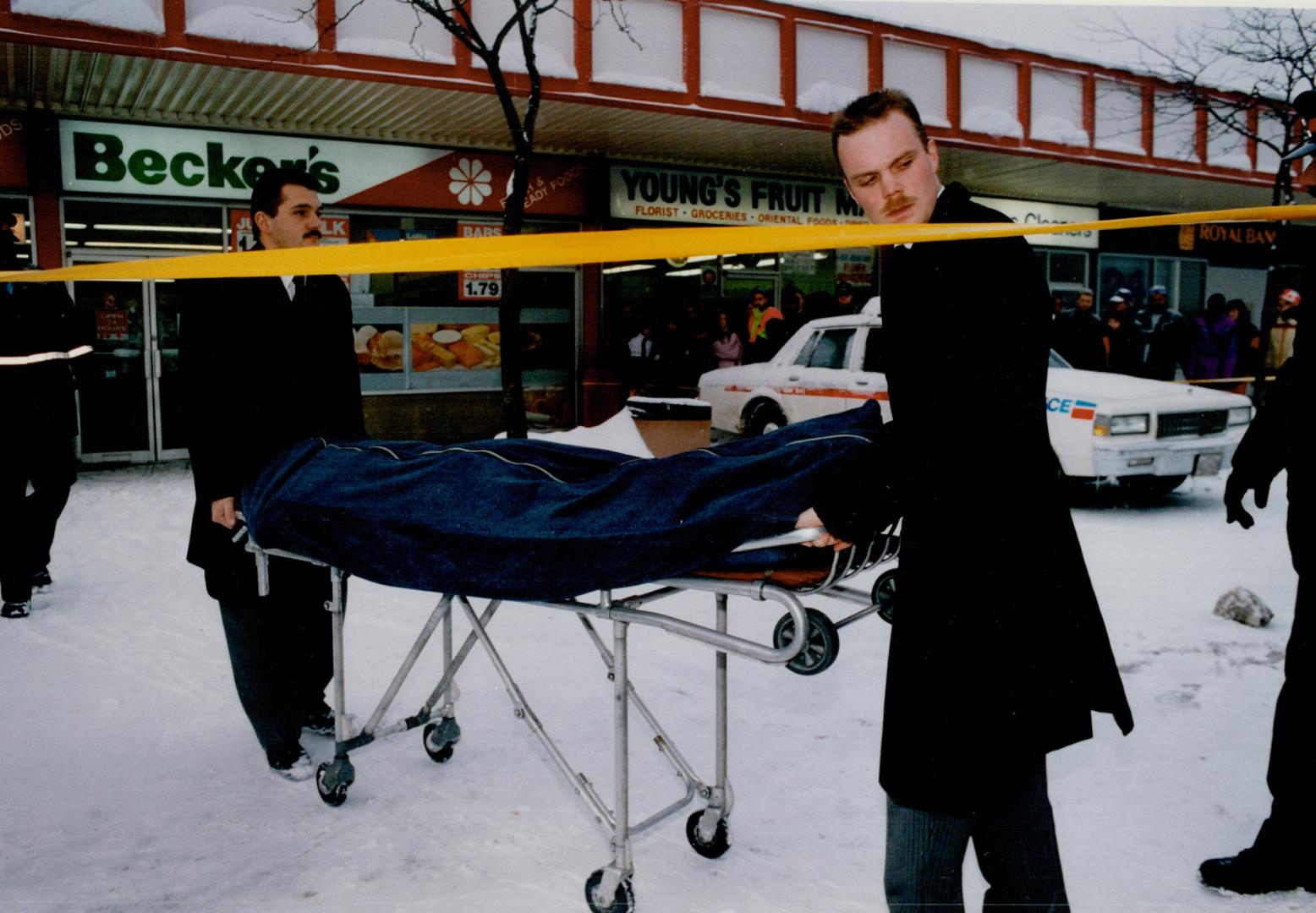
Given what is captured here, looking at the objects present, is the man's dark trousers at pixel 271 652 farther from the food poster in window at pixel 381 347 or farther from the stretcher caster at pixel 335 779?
the food poster in window at pixel 381 347

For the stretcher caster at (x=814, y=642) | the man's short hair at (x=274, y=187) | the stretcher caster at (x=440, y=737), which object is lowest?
the stretcher caster at (x=440, y=737)

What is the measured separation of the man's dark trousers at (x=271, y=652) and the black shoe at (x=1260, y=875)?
9.41 feet

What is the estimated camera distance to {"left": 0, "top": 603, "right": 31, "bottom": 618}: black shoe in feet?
17.4

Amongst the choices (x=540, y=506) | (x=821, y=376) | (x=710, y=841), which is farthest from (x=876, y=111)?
(x=821, y=376)

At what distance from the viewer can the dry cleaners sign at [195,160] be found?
414 inches

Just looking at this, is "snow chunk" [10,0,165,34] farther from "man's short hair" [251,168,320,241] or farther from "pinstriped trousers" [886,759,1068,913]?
"pinstriped trousers" [886,759,1068,913]

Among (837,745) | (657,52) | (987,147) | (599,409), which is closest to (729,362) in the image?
(599,409)

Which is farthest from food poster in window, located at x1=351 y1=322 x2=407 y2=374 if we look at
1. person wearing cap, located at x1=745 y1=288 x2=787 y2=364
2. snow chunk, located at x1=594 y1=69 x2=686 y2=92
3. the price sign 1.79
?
person wearing cap, located at x1=745 y1=288 x2=787 y2=364

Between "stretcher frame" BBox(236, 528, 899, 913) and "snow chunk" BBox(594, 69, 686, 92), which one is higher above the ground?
"snow chunk" BBox(594, 69, 686, 92)

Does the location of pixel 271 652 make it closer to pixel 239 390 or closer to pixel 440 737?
pixel 440 737

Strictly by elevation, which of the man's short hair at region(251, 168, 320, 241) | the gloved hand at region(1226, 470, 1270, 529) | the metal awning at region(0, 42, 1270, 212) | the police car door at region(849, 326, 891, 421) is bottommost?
the gloved hand at region(1226, 470, 1270, 529)

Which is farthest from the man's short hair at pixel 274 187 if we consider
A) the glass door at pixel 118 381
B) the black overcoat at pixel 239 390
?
the glass door at pixel 118 381

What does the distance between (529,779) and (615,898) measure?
944 millimetres

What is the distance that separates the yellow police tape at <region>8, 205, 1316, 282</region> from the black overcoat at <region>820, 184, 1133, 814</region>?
0.05 metres
